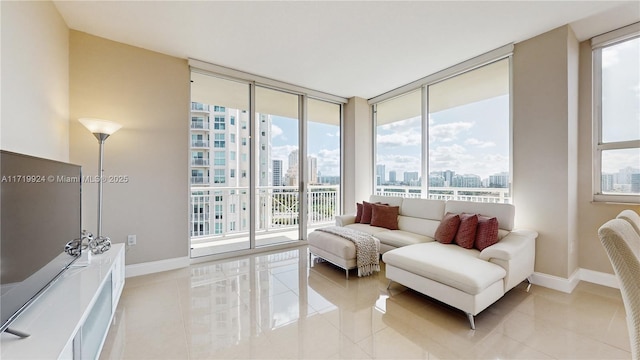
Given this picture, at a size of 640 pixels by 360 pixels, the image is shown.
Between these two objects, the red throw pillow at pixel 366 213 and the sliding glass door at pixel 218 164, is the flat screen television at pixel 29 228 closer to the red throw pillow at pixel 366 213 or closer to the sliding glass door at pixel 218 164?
→ the sliding glass door at pixel 218 164

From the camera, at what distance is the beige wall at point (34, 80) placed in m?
1.61

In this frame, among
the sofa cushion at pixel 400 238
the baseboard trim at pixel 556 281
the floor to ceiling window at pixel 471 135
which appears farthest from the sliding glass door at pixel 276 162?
the baseboard trim at pixel 556 281

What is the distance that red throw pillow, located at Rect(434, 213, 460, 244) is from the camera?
2.79m

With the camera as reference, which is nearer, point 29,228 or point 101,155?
point 29,228

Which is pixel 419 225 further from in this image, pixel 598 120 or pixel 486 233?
pixel 598 120

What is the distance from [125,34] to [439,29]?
3.38 meters

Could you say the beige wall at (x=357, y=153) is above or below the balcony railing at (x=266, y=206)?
above

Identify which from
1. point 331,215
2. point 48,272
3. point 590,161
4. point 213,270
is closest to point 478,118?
point 590,161


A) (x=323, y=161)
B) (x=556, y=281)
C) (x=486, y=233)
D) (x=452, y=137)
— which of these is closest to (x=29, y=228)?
(x=486, y=233)

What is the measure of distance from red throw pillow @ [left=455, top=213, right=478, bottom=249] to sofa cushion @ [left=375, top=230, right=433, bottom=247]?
490mm

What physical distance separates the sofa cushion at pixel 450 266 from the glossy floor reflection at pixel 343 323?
0.32m

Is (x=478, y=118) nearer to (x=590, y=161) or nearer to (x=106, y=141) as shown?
(x=590, y=161)

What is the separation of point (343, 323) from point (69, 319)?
166cm

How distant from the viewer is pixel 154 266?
3061 millimetres
